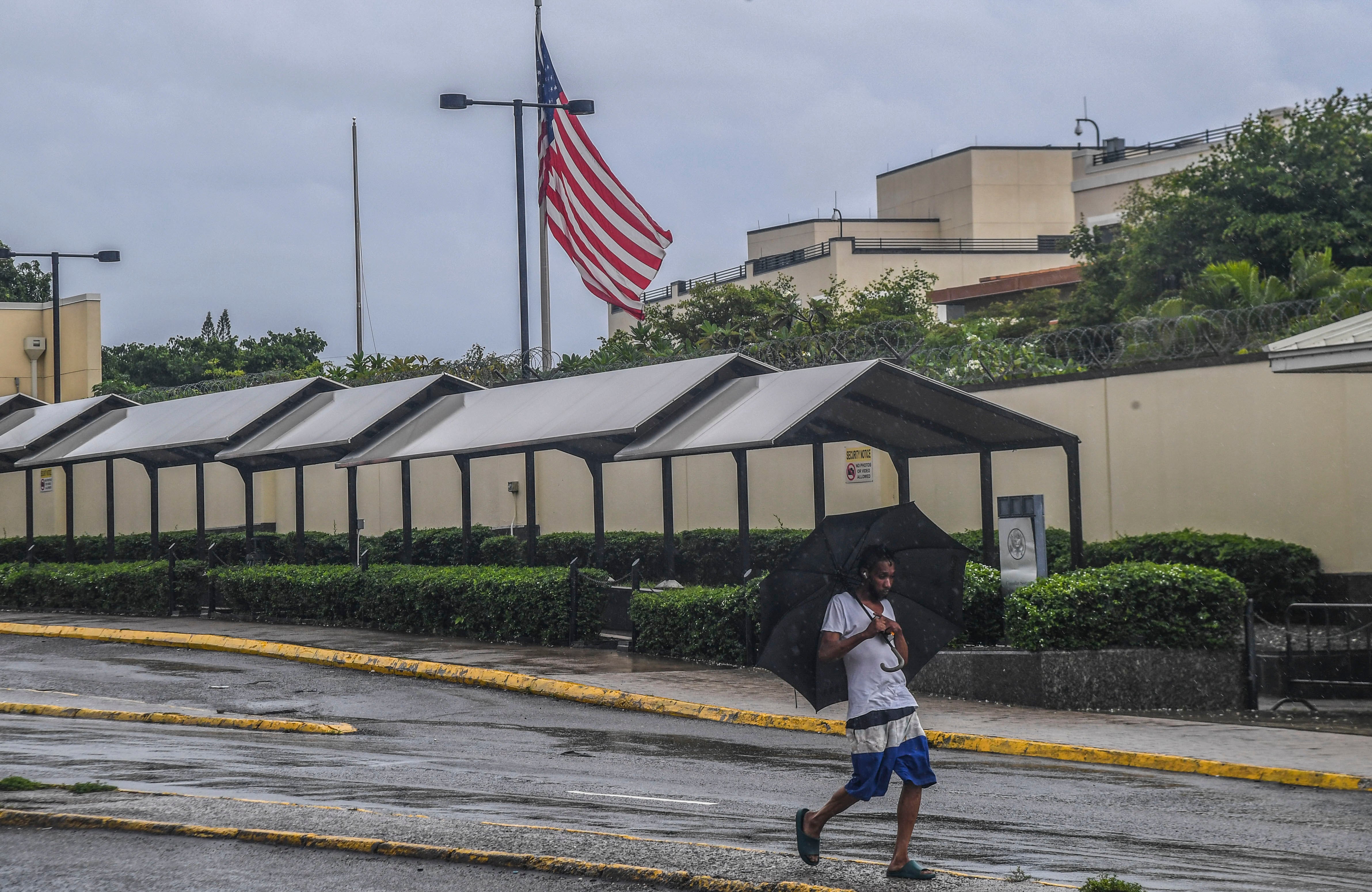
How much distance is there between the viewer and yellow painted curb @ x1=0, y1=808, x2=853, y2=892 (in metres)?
7.05

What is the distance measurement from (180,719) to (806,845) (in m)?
8.72

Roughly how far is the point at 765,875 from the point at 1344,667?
9.06 m

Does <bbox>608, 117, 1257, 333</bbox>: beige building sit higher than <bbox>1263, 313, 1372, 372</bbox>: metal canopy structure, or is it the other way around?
<bbox>608, 117, 1257, 333</bbox>: beige building

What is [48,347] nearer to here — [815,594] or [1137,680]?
[1137,680]

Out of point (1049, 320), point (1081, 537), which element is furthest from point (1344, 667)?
point (1049, 320)

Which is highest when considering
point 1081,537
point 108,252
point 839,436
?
point 108,252

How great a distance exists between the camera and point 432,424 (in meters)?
22.8

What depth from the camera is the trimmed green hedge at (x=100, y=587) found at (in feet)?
82.2

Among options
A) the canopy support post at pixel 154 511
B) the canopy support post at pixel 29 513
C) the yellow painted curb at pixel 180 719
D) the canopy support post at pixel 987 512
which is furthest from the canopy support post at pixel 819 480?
the canopy support post at pixel 29 513

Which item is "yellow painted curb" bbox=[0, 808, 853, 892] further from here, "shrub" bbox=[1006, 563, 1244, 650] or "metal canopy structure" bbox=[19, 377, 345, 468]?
"metal canopy structure" bbox=[19, 377, 345, 468]

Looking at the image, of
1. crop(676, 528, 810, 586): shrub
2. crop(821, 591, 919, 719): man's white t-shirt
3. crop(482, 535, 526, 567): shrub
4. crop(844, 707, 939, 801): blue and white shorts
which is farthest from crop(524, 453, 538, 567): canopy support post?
crop(844, 707, 939, 801): blue and white shorts

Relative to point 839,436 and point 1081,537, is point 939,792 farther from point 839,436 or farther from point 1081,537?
point 839,436

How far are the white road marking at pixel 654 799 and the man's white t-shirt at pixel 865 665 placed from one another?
8.15 ft

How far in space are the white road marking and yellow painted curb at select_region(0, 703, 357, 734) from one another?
4199mm
